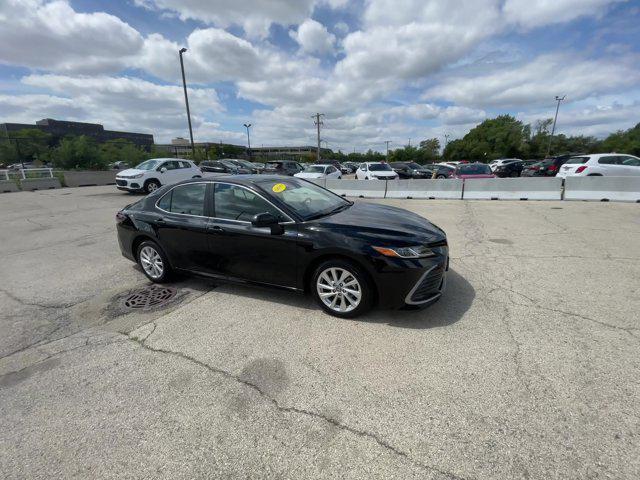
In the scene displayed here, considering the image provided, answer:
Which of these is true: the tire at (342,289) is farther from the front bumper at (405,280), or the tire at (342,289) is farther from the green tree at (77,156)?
the green tree at (77,156)

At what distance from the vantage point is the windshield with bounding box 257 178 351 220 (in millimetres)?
3742

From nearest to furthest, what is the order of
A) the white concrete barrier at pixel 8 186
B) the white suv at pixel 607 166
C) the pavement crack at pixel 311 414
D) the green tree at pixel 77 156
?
the pavement crack at pixel 311 414
the white suv at pixel 607 166
the white concrete barrier at pixel 8 186
the green tree at pixel 77 156

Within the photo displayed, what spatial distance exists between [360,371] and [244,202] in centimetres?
232

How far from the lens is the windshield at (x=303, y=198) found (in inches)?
147

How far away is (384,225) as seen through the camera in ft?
11.3

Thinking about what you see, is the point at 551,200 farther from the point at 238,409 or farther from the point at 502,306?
the point at 238,409

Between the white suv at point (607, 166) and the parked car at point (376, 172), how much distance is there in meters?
8.17

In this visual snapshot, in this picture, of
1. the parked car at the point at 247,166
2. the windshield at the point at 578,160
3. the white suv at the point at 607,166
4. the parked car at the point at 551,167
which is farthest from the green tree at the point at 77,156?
the white suv at the point at 607,166

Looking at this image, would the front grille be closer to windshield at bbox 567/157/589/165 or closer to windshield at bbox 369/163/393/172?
windshield at bbox 567/157/589/165

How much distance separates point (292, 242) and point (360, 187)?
1175cm

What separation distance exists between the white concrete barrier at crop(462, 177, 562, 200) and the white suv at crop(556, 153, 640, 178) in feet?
7.94

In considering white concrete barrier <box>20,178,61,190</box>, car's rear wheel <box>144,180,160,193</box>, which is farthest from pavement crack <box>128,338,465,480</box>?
white concrete barrier <box>20,178,61,190</box>

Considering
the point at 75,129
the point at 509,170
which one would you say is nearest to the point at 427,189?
the point at 509,170

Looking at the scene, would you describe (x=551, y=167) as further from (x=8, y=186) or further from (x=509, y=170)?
(x=8, y=186)
